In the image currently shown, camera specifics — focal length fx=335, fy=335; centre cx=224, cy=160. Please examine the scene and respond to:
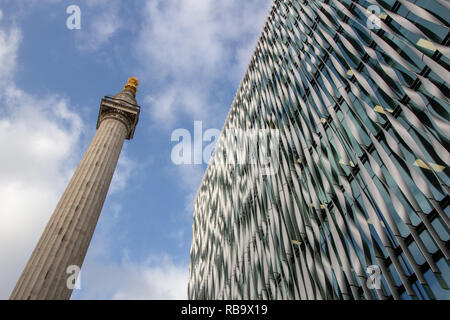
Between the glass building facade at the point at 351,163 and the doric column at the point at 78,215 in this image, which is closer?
the doric column at the point at 78,215

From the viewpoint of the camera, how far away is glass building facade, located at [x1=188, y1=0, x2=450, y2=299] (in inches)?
606

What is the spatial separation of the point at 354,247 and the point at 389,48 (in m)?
11.7

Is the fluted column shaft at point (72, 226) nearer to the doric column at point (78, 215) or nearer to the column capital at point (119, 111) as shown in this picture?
the doric column at point (78, 215)

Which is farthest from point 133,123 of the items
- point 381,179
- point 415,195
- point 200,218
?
point 200,218

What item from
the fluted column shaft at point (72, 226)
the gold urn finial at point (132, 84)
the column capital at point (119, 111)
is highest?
the gold urn finial at point (132, 84)

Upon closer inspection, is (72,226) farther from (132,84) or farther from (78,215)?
(132,84)

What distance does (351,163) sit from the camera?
823 inches

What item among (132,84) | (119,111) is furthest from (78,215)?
(132,84)

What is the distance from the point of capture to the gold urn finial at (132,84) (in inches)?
1080

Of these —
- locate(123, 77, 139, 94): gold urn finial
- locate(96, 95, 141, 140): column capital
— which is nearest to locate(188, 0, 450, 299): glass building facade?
locate(96, 95, 141, 140): column capital

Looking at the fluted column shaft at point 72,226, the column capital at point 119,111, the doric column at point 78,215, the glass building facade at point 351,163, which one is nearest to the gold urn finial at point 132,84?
the column capital at point 119,111

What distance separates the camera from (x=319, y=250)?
73.3 ft
